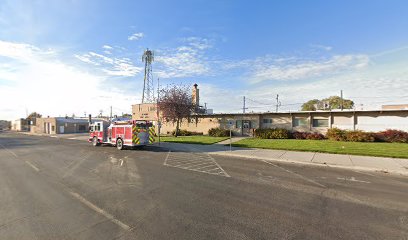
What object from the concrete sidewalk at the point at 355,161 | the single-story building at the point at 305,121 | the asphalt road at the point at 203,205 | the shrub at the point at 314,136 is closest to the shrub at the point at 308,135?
the shrub at the point at 314,136

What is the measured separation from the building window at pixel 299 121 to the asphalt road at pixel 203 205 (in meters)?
18.5

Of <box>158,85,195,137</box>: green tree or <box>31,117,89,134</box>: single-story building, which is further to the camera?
<box>31,117,89,134</box>: single-story building

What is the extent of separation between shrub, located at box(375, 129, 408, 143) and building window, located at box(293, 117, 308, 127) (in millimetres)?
7416

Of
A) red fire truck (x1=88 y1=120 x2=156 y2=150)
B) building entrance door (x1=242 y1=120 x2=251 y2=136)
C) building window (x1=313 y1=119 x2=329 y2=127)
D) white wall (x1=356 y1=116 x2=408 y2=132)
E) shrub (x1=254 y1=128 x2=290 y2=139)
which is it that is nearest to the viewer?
red fire truck (x1=88 y1=120 x2=156 y2=150)

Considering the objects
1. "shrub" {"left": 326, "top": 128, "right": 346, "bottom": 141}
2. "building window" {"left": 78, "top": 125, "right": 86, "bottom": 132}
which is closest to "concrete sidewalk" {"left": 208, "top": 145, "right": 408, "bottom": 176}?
"shrub" {"left": 326, "top": 128, "right": 346, "bottom": 141}

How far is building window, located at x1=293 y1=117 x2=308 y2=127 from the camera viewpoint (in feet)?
91.3

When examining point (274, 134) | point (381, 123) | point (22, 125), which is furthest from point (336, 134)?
point (22, 125)

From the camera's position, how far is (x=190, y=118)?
36.3 metres

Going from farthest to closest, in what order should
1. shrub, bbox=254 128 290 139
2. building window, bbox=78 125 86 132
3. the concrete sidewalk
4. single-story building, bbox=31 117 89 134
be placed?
building window, bbox=78 125 86 132
single-story building, bbox=31 117 89 134
shrub, bbox=254 128 290 139
the concrete sidewalk

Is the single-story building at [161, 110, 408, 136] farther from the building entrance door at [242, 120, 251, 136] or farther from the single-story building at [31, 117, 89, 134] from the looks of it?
the single-story building at [31, 117, 89, 134]

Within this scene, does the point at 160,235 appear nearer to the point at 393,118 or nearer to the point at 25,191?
the point at 25,191

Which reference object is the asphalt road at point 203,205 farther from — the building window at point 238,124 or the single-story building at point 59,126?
the single-story building at point 59,126

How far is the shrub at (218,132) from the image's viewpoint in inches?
1205

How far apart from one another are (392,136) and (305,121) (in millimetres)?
8548
